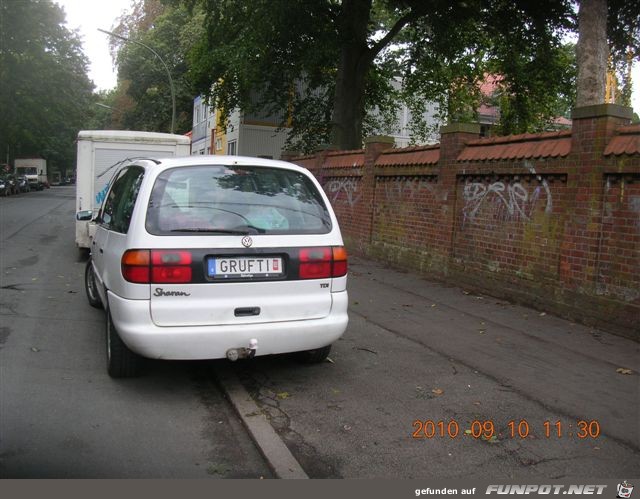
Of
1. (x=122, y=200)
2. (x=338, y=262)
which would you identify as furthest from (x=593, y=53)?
(x=122, y=200)

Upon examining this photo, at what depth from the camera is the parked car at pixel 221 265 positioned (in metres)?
4.34

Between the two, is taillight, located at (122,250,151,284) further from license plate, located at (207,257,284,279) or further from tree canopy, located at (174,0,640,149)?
tree canopy, located at (174,0,640,149)

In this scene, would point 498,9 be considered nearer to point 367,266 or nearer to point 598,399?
point 367,266

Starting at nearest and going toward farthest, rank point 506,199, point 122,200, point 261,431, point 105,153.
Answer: point 261,431 → point 122,200 → point 506,199 → point 105,153

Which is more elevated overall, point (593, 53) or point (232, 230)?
point (593, 53)

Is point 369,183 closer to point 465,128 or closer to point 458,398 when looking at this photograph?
point 465,128

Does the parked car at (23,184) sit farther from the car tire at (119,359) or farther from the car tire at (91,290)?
the car tire at (119,359)

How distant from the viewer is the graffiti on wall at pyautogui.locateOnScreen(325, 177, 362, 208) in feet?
44.6

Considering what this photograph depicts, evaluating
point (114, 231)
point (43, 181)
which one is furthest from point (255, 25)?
point (43, 181)

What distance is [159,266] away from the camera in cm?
432

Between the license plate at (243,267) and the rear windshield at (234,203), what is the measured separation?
0.70ft

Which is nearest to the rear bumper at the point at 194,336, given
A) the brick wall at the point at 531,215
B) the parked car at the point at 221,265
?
the parked car at the point at 221,265

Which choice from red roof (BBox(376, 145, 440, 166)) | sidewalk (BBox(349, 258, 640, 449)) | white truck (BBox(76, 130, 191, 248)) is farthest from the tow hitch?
white truck (BBox(76, 130, 191, 248))

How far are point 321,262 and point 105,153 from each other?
335 inches
